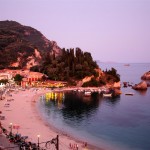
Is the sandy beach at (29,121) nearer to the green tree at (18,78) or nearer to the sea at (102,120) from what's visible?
the sea at (102,120)

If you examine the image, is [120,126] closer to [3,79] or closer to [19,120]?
[19,120]

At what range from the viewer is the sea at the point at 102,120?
36.2 metres

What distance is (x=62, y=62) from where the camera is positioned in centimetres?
9919

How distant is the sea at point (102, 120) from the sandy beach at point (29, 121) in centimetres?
174

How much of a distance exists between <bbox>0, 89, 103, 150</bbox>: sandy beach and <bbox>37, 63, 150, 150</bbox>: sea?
174 centimetres

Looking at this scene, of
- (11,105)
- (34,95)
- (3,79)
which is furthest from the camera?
(3,79)

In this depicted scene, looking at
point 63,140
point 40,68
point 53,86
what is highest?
point 40,68

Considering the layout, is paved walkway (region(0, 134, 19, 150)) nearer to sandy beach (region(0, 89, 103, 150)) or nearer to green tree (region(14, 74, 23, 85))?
sandy beach (region(0, 89, 103, 150))

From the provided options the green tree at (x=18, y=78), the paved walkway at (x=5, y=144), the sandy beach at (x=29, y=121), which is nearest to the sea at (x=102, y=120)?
the sandy beach at (x=29, y=121)

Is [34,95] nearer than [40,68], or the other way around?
[34,95]

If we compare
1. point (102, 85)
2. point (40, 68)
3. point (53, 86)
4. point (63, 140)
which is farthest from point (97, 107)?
point (40, 68)

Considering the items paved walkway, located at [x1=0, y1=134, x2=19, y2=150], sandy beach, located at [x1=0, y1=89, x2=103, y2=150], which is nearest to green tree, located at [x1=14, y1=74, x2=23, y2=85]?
sandy beach, located at [x1=0, y1=89, x2=103, y2=150]

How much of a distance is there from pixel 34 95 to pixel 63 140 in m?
41.4

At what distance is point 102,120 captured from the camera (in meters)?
47.4
